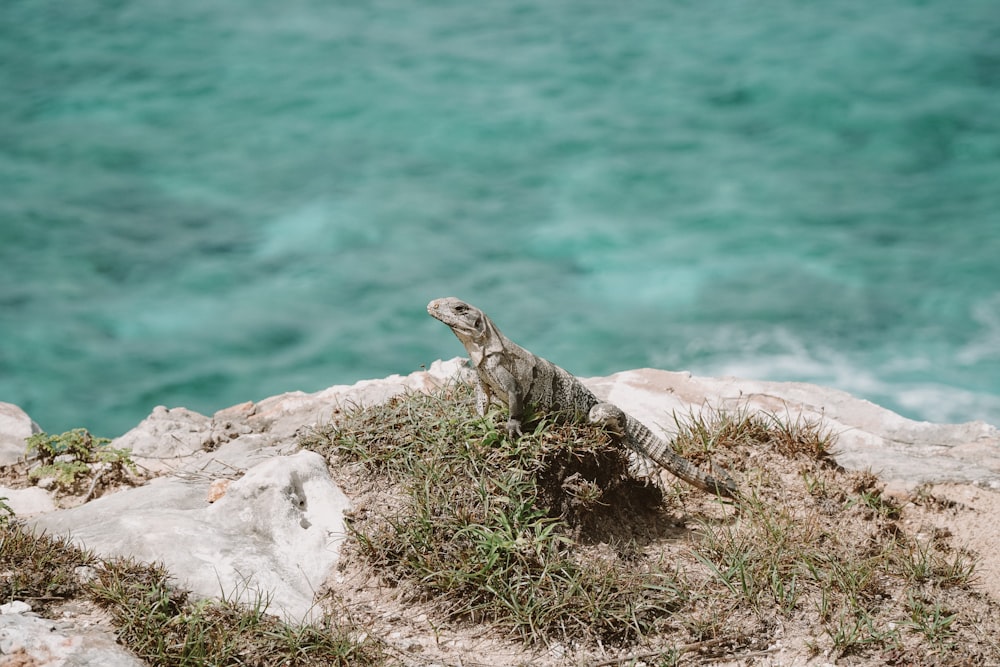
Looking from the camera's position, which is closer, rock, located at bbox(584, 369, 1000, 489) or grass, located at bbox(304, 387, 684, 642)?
grass, located at bbox(304, 387, 684, 642)

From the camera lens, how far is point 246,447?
19.3 ft

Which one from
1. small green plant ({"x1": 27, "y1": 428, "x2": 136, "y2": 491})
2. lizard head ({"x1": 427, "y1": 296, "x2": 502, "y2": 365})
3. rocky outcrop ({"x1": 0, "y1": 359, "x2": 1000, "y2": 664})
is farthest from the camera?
small green plant ({"x1": 27, "y1": 428, "x2": 136, "y2": 491})

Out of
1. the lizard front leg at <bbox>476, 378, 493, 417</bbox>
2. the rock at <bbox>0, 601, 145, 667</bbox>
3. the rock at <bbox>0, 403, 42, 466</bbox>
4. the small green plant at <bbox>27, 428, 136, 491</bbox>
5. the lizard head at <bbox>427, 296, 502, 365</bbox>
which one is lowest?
the rock at <bbox>0, 403, 42, 466</bbox>

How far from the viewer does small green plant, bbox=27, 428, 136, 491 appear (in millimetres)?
5598

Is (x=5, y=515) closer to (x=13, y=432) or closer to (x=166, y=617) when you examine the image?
(x=166, y=617)

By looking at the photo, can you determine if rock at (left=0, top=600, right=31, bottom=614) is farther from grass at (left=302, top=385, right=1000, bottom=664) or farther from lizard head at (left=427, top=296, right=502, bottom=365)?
lizard head at (left=427, top=296, right=502, bottom=365)

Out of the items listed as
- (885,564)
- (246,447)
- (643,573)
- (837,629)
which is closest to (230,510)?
(246,447)

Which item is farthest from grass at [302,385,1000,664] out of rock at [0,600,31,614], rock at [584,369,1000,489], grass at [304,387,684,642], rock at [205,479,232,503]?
rock at [0,600,31,614]

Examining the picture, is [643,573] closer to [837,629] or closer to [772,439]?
[837,629]

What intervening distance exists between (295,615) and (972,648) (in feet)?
9.63

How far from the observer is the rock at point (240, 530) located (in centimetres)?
427

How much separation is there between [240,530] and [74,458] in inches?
68.1

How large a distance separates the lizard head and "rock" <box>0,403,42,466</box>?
313 centimetres

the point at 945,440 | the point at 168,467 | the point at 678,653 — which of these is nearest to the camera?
the point at 678,653
